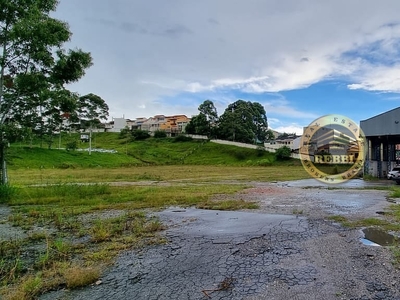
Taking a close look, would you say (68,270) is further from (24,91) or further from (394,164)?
(394,164)

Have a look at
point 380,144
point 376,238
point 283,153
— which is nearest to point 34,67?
point 376,238

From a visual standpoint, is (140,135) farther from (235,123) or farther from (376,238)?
(376,238)

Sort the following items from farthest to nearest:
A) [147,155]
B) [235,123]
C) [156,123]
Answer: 1. [156,123]
2. [235,123]
3. [147,155]

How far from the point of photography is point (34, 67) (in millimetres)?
10758

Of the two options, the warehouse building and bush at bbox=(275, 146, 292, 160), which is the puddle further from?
bush at bbox=(275, 146, 292, 160)

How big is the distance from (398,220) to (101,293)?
6982 millimetres

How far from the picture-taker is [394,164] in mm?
22141

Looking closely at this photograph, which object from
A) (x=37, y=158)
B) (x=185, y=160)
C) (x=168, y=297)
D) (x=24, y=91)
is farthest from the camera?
(x=185, y=160)

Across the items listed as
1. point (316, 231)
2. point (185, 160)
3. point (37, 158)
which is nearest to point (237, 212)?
point (316, 231)

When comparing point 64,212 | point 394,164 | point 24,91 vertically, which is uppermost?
point 24,91

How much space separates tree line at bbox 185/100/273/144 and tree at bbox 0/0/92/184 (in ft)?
174

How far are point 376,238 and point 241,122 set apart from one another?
59874 mm

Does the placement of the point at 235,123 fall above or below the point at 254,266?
above

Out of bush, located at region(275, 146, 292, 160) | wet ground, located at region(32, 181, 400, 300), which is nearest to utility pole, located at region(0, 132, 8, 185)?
wet ground, located at region(32, 181, 400, 300)
